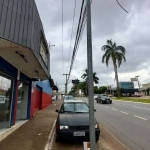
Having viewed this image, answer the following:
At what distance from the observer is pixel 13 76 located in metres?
8.02

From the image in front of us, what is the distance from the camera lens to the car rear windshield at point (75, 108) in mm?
7422

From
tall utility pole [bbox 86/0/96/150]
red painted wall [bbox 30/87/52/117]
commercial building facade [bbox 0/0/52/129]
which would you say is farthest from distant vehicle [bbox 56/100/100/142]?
red painted wall [bbox 30/87/52/117]

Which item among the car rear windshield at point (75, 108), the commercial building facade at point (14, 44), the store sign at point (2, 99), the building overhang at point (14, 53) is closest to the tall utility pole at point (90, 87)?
the commercial building facade at point (14, 44)

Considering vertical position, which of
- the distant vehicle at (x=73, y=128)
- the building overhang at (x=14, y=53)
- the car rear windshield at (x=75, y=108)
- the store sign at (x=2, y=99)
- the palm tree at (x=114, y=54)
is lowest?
the distant vehicle at (x=73, y=128)

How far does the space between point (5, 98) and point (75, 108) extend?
3.15m

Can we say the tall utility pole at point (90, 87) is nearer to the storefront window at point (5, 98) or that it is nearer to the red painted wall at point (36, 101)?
the storefront window at point (5, 98)

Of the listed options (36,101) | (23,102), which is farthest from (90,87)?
(36,101)

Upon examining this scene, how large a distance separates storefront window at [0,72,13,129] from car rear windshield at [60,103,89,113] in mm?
2519

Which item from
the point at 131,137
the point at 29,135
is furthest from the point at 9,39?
the point at 131,137

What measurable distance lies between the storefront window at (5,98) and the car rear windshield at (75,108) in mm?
2519

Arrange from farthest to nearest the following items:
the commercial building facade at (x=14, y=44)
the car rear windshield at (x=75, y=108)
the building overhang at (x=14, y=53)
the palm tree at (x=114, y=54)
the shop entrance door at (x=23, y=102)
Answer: the palm tree at (x=114, y=54) → the shop entrance door at (x=23, y=102) → the car rear windshield at (x=75, y=108) → the building overhang at (x=14, y=53) → the commercial building facade at (x=14, y=44)

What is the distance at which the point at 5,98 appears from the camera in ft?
24.2

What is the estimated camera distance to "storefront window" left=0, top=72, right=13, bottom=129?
22.9 ft

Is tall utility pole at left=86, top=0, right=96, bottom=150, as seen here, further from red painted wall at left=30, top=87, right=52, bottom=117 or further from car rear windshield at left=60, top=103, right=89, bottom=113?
red painted wall at left=30, top=87, right=52, bottom=117
